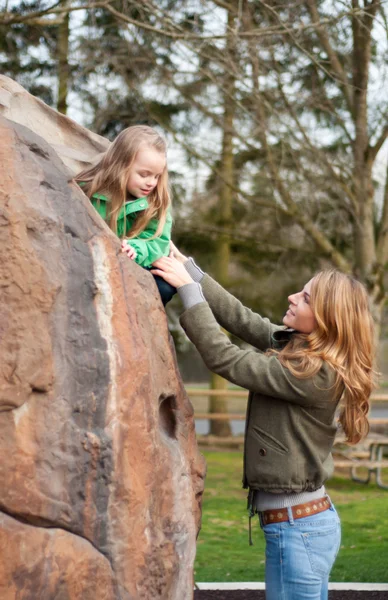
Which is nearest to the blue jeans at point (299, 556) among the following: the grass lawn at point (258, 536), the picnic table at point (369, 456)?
the grass lawn at point (258, 536)

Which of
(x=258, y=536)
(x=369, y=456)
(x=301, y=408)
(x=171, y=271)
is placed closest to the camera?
(x=301, y=408)

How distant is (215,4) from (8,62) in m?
2.92

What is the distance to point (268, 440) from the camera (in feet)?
8.86

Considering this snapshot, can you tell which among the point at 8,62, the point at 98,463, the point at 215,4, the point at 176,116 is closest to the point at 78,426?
the point at 98,463

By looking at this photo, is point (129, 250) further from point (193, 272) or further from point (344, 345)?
point (344, 345)

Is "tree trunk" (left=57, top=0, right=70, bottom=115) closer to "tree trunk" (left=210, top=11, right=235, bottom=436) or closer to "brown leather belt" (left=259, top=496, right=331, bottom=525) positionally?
"tree trunk" (left=210, top=11, right=235, bottom=436)

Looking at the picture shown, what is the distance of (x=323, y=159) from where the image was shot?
8828mm

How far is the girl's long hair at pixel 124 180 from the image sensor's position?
9.78 feet

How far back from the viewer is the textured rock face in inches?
95.1

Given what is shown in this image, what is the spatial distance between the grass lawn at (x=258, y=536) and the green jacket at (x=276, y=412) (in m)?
3.07

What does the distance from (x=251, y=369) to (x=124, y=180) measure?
88cm

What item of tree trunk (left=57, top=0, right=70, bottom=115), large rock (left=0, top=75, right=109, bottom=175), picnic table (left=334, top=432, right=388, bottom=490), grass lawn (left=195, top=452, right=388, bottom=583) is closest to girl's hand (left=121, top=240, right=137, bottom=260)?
large rock (left=0, top=75, right=109, bottom=175)

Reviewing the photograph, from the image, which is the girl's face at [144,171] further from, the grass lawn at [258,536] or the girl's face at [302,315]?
the grass lawn at [258,536]

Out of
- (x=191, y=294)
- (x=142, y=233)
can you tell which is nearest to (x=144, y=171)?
(x=142, y=233)
